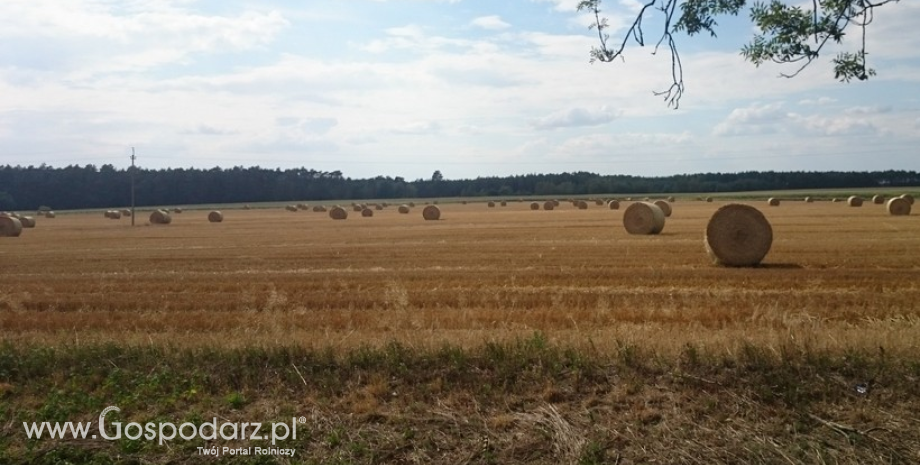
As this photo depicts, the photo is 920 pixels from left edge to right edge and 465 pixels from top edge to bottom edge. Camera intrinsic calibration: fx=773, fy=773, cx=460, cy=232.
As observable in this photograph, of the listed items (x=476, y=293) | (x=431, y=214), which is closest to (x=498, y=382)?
(x=476, y=293)

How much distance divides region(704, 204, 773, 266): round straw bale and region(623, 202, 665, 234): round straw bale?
12637 millimetres

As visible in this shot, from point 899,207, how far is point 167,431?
53.2m

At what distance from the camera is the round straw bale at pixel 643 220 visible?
35281 millimetres

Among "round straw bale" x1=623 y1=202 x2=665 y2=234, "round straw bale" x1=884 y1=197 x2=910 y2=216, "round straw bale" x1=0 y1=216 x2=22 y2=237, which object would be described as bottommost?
"round straw bale" x1=0 y1=216 x2=22 y2=237

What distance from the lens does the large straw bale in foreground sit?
4959 cm

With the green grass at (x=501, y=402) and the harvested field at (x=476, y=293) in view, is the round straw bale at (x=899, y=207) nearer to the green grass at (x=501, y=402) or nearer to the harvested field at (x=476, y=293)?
the harvested field at (x=476, y=293)

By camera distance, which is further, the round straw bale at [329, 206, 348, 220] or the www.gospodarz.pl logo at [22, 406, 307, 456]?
the round straw bale at [329, 206, 348, 220]

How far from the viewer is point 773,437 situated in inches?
242

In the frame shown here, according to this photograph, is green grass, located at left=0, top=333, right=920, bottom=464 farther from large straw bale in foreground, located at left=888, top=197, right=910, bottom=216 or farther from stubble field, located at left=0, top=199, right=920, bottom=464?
large straw bale in foreground, located at left=888, top=197, right=910, bottom=216

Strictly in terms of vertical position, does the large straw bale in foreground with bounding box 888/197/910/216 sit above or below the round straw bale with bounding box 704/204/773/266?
above

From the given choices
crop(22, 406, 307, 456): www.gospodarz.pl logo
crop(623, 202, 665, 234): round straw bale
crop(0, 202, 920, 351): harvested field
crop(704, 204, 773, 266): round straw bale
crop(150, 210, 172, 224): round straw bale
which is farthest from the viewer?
crop(150, 210, 172, 224): round straw bale

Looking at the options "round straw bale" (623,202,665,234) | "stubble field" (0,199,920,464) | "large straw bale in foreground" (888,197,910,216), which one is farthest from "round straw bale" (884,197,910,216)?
"stubble field" (0,199,920,464)

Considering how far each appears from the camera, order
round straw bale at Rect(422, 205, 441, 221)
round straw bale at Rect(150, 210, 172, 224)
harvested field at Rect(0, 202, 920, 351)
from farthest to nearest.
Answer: round straw bale at Rect(150, 210, 172, 224), round straw bale at Rect(422, 205, 441, 221), harvested field at Rect(0, 202, 920, 351)

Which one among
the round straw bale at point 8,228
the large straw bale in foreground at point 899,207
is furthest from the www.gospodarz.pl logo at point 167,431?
the large straw bale in foreground at point 899,207
